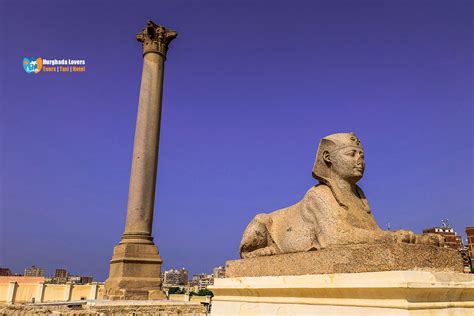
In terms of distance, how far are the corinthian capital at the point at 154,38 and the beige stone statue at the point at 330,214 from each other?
436 inches

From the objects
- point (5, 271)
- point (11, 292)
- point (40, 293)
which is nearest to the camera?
point (11, 292)

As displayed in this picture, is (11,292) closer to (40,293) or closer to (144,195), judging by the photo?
(40,293)

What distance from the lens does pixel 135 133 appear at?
44.4 feet

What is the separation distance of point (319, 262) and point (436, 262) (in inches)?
36.6

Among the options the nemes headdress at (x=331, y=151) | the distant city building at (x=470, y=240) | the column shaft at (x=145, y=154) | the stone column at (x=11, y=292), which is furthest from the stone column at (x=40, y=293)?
the distant city building at (x=470, y=240)

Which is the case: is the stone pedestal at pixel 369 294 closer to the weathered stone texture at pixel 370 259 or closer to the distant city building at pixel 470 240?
the weathered stone texture at pixel 370 259

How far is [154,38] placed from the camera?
14.4 metres

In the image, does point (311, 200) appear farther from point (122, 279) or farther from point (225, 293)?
point (122, 279)

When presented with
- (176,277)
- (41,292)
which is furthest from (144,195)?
(176,277)

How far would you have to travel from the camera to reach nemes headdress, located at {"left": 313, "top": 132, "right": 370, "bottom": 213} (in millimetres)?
4125

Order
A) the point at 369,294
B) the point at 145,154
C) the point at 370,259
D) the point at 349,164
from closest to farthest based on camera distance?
the point at 369,294 → the point at 370,259 → the point at 349,164 → the point at 145,154

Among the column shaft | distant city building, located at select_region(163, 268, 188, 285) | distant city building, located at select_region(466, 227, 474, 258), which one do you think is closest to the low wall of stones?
the column shaft

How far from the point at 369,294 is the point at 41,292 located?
14.1 m

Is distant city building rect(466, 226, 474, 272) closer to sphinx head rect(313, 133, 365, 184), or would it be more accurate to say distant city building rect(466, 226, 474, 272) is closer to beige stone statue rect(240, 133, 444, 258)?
beige stone statue rect(240, 133, 444, 258)
